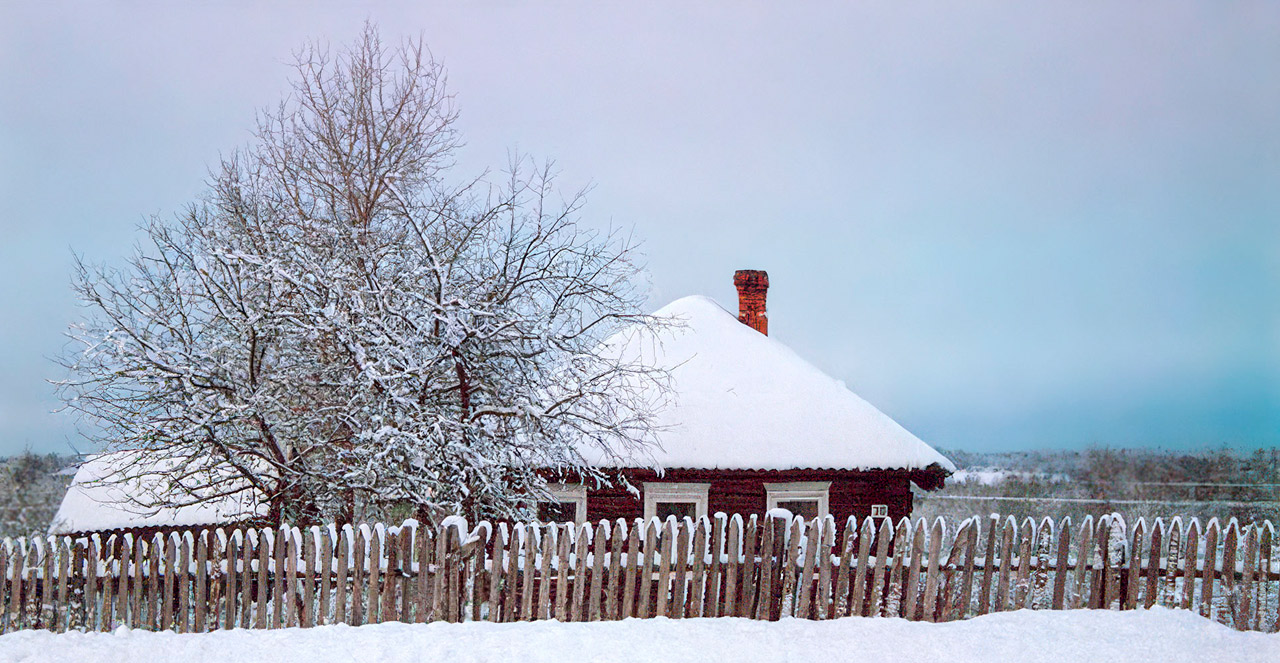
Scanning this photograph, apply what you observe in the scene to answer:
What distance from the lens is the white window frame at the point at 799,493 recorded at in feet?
42.8

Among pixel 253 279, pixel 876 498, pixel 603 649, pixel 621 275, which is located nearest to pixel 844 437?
pixel 876 498

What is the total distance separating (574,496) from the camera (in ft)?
41.2

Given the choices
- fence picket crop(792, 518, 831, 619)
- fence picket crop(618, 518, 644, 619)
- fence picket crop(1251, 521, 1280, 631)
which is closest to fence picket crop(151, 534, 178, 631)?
fence picket crop(618, 518, 644, 619)

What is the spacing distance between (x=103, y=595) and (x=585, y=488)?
244 inches

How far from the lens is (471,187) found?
1043 cm

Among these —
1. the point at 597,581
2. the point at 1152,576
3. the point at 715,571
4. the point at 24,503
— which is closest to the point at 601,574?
the point at 597,581

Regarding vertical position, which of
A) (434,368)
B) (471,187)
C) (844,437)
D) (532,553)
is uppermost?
(471,187)

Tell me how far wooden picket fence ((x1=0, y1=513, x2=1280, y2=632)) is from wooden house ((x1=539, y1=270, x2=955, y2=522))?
11.2ft

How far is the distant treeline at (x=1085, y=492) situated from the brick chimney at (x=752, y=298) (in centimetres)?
3348

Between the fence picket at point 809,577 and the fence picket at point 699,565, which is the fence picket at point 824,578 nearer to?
the fence picket at point 809,577

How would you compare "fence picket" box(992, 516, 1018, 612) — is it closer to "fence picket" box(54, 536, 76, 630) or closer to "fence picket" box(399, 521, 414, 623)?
"fence picket" box(399, 521, 414, 623)

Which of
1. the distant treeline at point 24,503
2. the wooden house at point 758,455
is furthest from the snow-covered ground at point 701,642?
the distant treeline at point 24,503

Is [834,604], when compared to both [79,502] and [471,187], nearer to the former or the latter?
[471,187]

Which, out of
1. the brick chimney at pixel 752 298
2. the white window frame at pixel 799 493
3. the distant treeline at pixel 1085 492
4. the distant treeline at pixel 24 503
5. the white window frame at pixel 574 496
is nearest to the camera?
the white window frame at pixel 574 496
